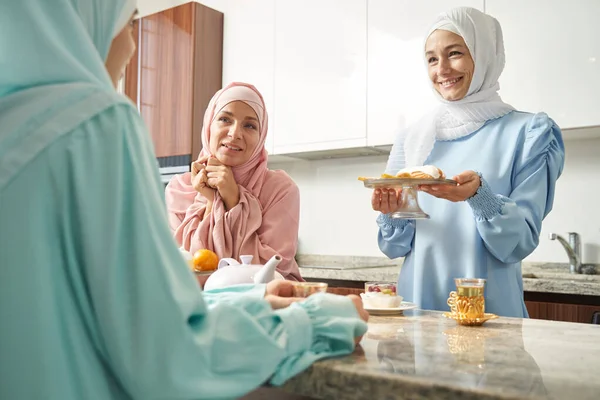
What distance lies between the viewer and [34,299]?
652 mm

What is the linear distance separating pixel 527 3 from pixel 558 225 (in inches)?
43.7

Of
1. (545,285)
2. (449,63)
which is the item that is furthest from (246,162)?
(545,285)

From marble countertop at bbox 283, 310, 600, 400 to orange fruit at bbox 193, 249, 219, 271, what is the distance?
572 mm

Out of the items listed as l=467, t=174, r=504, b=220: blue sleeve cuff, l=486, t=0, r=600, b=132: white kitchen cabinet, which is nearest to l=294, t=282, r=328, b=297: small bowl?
l=467, t=174, r=504, b=220: blue sleeve cuff

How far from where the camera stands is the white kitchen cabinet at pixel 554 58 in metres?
2.58

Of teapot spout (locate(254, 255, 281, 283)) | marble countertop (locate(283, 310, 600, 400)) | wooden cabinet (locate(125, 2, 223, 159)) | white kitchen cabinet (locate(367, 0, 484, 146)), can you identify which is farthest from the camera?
wooden cabinet (locate(125, 2, 223, 159))

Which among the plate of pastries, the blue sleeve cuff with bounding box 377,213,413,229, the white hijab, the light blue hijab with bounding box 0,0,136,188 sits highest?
the white hijab

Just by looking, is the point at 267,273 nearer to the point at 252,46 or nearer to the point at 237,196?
the point at 237,196

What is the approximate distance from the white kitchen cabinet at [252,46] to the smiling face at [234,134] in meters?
1.63

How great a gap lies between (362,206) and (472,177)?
2.03 meters

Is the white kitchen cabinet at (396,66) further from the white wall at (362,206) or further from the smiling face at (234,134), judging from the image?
the smiling face at (234,134)

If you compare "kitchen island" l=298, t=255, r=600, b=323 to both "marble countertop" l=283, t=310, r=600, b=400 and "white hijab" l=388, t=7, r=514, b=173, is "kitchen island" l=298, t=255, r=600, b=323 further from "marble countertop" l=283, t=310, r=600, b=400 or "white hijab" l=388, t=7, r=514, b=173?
"marble countertop" l=283, t=310, r=600, b=400

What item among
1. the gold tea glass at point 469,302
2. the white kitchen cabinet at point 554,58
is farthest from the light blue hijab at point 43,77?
the white kitchen cabinet at point 554,58

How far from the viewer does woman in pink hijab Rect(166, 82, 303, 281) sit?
71.7 inches
